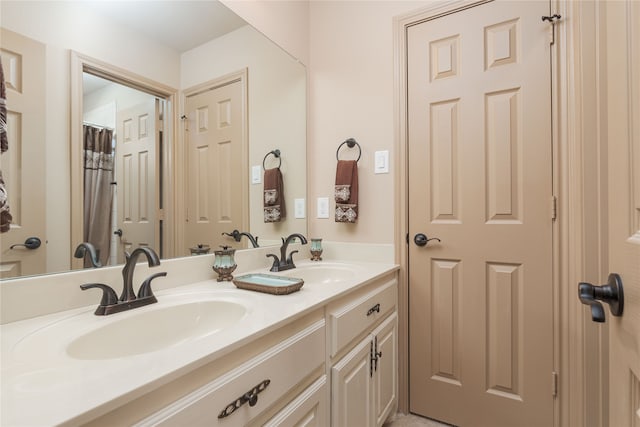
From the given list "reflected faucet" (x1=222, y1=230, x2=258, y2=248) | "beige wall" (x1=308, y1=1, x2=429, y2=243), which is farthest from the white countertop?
"beige wall" (x1=308, y1=1, x2=429, y2=243)

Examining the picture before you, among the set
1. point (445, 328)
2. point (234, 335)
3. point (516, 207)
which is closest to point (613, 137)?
point (234, 335)

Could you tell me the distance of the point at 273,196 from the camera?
1771 mm

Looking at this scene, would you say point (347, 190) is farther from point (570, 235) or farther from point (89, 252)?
point (89, 252)

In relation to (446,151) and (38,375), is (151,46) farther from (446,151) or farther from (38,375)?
(446,151)

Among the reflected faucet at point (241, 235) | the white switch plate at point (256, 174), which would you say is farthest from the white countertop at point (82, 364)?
the white switch plate at point (256, 174)

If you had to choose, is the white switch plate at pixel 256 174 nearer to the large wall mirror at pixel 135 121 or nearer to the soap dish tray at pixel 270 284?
the large wall mirror at pixel 135 121

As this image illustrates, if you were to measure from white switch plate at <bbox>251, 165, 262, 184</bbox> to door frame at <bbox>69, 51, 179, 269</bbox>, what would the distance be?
0.46 metres

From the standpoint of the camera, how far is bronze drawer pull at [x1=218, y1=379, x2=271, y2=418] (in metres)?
0.64

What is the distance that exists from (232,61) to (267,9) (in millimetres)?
454

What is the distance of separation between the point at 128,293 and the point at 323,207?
4.01 feet

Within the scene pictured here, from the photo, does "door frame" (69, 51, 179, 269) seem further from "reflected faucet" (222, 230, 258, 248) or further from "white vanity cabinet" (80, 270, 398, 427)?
"white vanity cabinet" (80, 270, 398, 427)

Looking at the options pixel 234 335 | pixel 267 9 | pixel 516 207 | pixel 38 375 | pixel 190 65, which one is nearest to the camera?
pixel 38 375

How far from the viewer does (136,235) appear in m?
1.09

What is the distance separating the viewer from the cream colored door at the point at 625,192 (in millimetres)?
492
